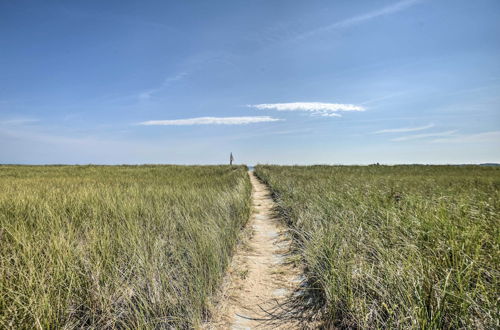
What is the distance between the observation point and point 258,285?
121 inches

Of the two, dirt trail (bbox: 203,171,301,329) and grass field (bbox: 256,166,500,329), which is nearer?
grass field (bbox: 256,166,500,329)

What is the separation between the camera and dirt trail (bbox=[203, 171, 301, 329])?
7.53 feet

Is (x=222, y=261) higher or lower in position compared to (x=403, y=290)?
lower

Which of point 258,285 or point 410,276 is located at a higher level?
point 410,276

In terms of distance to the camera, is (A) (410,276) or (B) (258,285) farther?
(B) (258,285)

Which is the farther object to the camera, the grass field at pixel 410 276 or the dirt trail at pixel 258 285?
the dirt trail at pixel 258 285

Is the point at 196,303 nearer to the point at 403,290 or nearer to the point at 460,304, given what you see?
the point at 403,290

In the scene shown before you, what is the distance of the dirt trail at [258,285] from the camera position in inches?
90.4

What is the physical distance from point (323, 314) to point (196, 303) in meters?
1.22

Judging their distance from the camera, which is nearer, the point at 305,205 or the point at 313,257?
the point at 313,257

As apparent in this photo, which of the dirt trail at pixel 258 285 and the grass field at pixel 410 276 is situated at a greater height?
the grass field at pixel 410 276

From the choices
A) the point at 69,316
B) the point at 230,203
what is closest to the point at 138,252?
the point at 69,316

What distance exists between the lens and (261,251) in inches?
170

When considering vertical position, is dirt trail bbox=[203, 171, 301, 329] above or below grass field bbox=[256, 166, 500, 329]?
below
